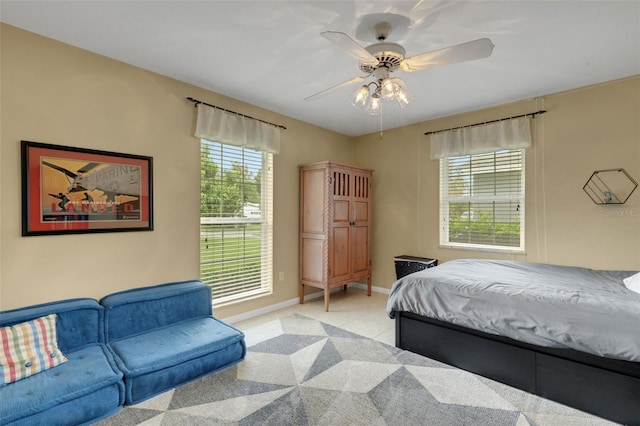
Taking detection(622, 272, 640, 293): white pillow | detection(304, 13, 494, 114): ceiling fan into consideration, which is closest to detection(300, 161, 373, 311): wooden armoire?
detection(304, 13, 494, 114): ceiling fan

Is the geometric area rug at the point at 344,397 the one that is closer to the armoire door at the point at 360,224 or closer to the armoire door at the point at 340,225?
the armoire door at the point at 340,225

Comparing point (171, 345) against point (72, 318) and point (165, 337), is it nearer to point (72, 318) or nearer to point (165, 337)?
point (165, 337)

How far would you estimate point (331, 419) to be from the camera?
190 cm

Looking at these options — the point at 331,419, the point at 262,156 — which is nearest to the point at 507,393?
the point at 331,419

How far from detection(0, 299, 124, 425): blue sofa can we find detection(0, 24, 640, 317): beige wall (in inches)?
12.2

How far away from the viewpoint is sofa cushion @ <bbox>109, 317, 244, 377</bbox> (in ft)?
6.80

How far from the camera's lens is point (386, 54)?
79.7 inches

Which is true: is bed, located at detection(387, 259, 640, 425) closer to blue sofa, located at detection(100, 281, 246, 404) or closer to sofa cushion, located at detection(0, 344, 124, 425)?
blue sofa, located at detection(100, 281, 246, 404)

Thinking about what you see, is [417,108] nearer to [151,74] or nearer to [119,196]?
[151,74]

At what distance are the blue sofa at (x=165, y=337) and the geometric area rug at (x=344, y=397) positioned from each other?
→ 101mm

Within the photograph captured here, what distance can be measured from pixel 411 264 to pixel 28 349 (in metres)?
3.74

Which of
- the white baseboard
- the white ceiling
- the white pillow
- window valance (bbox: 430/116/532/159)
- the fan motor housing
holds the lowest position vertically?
the white baseboard

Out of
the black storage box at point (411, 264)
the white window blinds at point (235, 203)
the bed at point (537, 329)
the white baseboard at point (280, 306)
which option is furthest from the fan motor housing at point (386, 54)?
the white baseboard at point (280, 306)

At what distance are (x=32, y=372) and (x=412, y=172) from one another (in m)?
4.34
